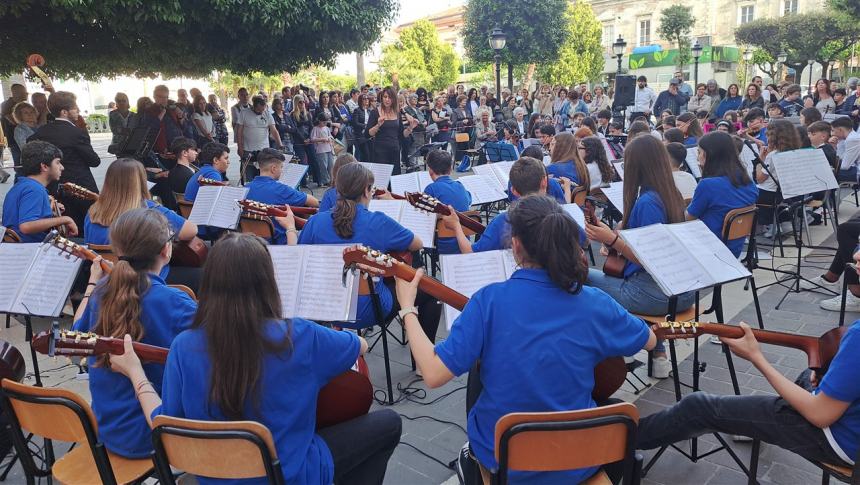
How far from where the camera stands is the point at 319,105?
13.2m

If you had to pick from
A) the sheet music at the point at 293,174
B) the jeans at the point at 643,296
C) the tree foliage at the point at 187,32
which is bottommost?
the jeans at the point at 643,296

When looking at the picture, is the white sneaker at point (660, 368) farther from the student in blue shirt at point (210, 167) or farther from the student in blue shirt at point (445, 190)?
the student in blue shirt at point (210, 167)

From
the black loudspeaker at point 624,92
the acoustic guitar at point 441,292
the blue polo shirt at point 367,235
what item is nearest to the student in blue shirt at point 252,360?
the acoustic guitar at point 441,292

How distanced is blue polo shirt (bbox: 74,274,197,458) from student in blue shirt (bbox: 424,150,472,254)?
119 inches

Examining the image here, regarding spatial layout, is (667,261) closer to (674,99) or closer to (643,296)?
(643,296)

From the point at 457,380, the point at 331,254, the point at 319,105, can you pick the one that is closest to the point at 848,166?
the point at 457,380

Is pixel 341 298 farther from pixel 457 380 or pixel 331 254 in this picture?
pixel 457 380

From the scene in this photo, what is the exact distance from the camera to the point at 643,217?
3.86 meters

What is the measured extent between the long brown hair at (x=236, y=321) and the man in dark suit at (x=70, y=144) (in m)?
5.17

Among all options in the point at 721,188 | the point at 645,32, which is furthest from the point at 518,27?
the point at 645,32

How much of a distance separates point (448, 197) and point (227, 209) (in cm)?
194

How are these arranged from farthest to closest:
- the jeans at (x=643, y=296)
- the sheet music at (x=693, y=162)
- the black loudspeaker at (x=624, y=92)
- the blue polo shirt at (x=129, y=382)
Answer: the black loudspeaker at (x=624, y=92)
the sheet music at (x=693, y=162)
the jeans at (x=643, y=296)
the blue polo shirt at (x=129, y=382)

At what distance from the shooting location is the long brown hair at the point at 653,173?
3.90 metres

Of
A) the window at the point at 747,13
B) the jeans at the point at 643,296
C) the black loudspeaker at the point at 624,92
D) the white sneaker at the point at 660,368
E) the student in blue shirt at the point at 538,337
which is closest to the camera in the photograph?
the student in blue shirt at the point at 538,337
